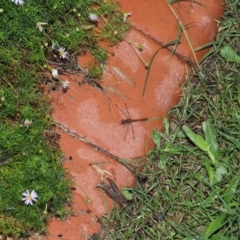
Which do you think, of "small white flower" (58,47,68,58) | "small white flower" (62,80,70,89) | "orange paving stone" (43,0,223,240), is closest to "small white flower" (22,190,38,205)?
"orange paving stone" (43,0,223,240)

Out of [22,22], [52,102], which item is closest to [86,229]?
[52,102]

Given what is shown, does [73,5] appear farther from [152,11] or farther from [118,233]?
[118,233]

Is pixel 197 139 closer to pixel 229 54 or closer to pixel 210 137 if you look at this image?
pixel 210 137

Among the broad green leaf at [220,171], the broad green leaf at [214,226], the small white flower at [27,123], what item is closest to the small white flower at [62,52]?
the small white flower at [27,123]

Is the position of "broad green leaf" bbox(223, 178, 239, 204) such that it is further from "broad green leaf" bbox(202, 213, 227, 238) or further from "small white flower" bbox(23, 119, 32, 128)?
"small white flower" bbox(23, 119, 32, 128)

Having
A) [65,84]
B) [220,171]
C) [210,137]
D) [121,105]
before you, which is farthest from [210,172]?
[65,84]
